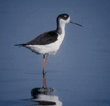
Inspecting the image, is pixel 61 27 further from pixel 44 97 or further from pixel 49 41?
pixel 44 97

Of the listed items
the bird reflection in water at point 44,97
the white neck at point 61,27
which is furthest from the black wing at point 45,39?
the bird reflection in water at point 44,97

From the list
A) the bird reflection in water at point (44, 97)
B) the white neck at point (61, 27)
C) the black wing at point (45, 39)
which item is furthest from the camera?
the white neck at point (61, 27)

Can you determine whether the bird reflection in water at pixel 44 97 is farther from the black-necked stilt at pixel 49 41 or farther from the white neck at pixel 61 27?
the white neck at pixel 61 27

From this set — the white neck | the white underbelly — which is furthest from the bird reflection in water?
the white neck

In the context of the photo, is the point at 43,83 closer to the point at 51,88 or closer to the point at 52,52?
the point at 51,88

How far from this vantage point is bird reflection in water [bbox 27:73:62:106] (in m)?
2.37

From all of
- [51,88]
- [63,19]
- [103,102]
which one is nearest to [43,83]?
[51,88]

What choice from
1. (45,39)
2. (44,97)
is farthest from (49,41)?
(44,97)

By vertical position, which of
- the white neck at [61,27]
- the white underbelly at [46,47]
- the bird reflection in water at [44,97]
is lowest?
the bird reflection in water at [44,97]

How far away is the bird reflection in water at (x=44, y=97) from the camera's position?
237 cm

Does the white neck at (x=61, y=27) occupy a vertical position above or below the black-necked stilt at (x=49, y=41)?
above

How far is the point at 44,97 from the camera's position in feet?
8.59

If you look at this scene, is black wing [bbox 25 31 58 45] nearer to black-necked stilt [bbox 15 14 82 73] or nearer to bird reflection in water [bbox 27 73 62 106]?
black-necked stilt [bbox 15 14 82 73]

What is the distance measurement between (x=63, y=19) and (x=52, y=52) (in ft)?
2.81
